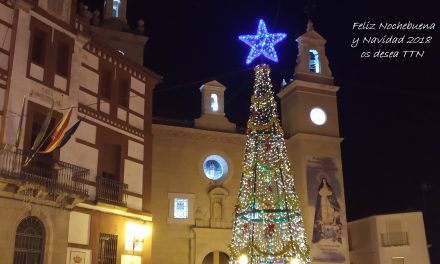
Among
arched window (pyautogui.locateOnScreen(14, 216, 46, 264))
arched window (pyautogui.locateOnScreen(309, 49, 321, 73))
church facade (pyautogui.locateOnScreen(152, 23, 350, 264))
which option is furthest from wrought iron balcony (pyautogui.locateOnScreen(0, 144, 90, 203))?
arched window (pyautogui.locateOnScreen(309, 49, 321, 73))

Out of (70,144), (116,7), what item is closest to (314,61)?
(116,7)

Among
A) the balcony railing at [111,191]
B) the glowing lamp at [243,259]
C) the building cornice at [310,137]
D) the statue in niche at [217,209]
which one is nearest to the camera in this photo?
the glowing lamp at [243,259]

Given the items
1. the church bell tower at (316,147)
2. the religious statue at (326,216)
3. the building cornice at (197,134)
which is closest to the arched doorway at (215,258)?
the church bell tower at (316,147)

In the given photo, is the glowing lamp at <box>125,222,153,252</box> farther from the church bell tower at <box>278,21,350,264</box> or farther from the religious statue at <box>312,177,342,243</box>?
the religious statue at <box>312,177,342,243</box>

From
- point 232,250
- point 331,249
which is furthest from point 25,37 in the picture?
point 331,249

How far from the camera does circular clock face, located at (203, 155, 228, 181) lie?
94.0ft

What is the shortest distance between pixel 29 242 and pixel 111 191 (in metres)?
4.06

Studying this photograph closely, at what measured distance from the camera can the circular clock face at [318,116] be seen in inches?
1203

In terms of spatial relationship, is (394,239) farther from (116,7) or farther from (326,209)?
(116,7)

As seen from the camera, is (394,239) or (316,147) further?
(394,239)

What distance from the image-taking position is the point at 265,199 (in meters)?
19.6

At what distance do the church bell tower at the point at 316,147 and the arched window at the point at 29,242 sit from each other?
14990 millimetres

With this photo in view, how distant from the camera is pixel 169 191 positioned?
88.5ft

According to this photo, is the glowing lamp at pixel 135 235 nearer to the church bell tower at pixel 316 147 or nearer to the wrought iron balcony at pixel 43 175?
the wrought iron balcony at pixel 43 175
